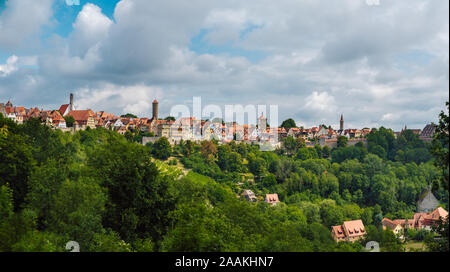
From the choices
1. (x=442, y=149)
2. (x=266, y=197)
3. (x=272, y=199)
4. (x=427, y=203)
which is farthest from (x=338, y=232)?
(x=442, y=149)

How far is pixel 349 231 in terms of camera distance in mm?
41969

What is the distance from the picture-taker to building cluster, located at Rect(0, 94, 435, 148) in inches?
2307

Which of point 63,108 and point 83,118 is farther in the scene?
point 63,108

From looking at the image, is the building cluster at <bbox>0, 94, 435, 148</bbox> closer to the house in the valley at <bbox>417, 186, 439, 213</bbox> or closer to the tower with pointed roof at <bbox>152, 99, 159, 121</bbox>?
the tower with pointed roof at <bbox>152, 99, 159, 121</bbox>

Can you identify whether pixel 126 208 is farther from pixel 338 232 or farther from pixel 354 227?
pixel 354 227

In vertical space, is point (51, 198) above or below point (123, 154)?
below

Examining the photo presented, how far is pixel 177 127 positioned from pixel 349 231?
1270 inches

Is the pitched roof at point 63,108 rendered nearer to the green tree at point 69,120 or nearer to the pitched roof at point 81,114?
the pitched roof at point 81,114

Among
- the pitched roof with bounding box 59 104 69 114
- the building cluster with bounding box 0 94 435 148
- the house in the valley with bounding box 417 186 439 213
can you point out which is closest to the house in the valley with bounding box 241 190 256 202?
the building cluster with bounding box 0 94 435 148

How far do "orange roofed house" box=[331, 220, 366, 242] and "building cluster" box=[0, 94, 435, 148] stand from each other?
65.3 feet

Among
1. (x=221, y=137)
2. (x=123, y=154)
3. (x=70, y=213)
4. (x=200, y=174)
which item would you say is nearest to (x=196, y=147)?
(x=200, y=174)

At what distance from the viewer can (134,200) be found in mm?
15297

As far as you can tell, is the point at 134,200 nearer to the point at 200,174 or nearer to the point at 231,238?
the point at 231,238
